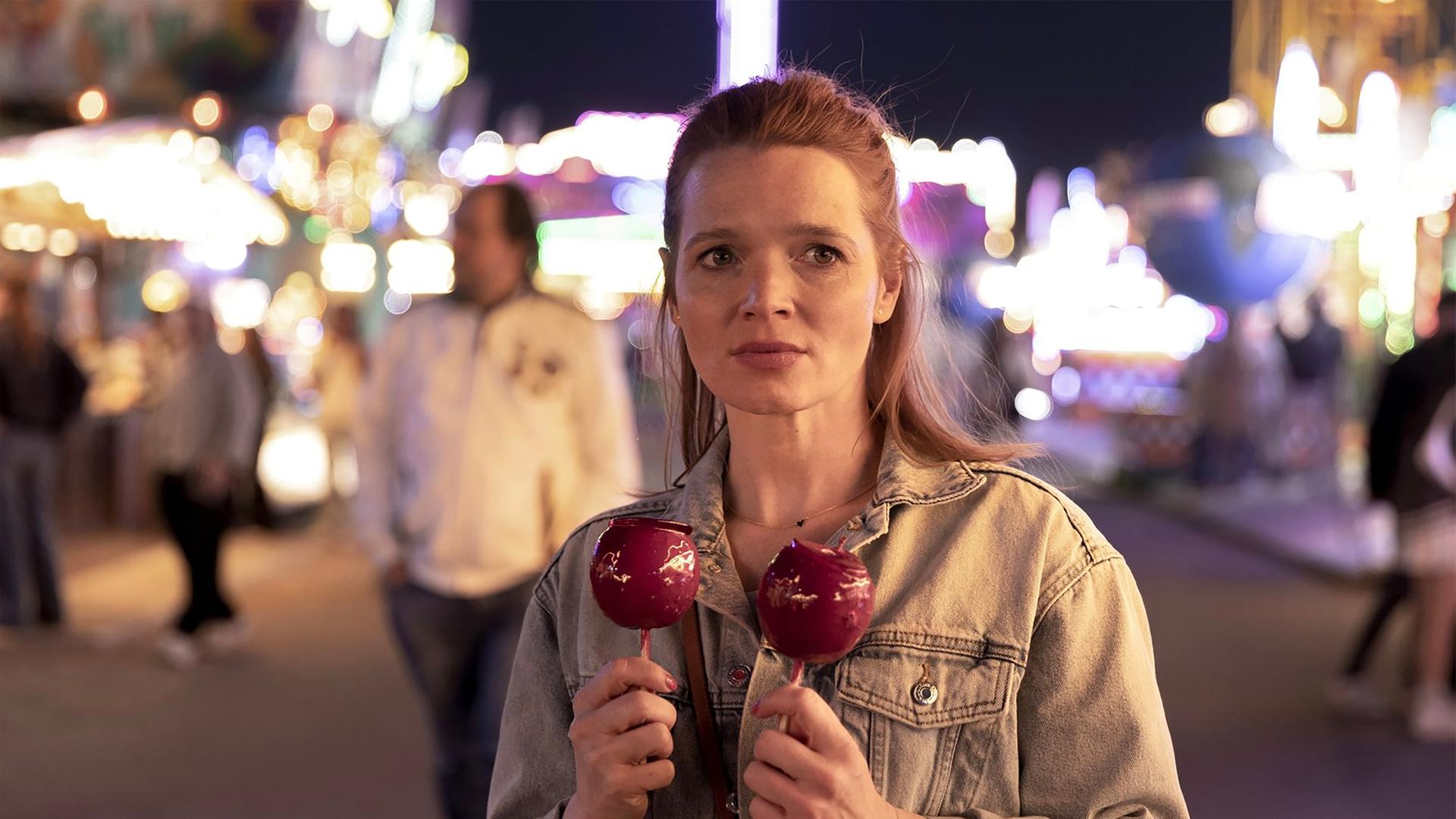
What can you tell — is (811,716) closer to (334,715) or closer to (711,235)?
(711,235)

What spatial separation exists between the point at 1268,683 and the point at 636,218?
3785 cm

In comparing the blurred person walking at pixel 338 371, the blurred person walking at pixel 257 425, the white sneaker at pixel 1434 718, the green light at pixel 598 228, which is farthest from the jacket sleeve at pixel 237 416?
the green light at pixel 598 228

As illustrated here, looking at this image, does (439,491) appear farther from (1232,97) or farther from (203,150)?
(1232,97)

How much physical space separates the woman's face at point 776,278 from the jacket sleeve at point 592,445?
2.53 meters

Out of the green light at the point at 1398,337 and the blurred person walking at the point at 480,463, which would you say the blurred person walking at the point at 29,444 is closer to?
the blurred person walking at the point at 480,463

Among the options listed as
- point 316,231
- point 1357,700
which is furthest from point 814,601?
point 316,231

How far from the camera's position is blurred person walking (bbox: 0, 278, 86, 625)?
27.5 ft

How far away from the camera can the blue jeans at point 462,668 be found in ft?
14.0

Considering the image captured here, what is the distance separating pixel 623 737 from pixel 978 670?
0.44 metres

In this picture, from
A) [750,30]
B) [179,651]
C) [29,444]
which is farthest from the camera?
[750,30]

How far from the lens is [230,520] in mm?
8445

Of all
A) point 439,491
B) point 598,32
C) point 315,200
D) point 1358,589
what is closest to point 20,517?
point 439,491

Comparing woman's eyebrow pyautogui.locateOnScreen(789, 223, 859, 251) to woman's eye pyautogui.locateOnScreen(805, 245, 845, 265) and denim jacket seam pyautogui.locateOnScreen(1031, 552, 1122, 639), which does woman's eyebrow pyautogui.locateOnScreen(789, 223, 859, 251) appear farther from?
denim jacket seam pyautogui.locateOnScreen(1031, 552, 1122, 639)

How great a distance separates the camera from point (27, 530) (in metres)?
8.67
